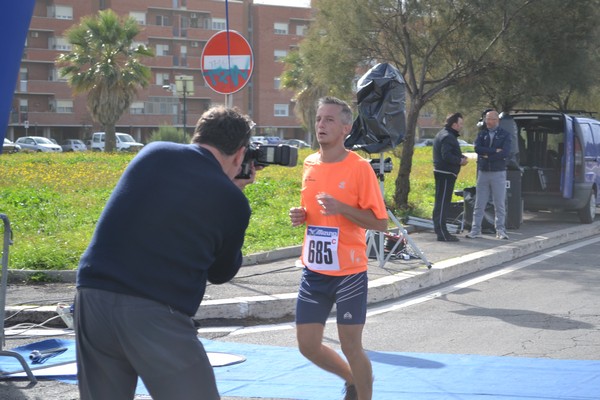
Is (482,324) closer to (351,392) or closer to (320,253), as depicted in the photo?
(351,392)

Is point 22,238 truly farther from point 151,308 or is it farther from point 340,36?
point 151,308

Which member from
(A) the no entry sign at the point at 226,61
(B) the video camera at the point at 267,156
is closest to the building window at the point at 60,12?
(A) the no entry sign at the point at 226,61

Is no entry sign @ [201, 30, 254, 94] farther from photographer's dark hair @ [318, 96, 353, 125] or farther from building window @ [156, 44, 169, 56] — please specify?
building window @ [156, 44, 169, 56]

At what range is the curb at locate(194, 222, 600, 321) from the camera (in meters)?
9.02

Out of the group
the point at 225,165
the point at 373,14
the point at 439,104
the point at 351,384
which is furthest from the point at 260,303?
the point at 439,104

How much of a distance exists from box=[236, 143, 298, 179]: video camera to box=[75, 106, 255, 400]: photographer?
1.43ft

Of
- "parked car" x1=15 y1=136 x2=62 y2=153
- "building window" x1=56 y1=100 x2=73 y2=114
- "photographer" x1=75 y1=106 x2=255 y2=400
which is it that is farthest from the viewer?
"building window" x1=56 y1=100 x2=73 y2=114

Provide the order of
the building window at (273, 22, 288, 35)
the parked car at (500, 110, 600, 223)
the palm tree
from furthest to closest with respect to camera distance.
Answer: the building window at (273, 22, 288, 35)
the palm tree
the parked car at (500, 110, 600, 223)

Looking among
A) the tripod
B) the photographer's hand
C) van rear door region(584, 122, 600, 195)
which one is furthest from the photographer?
van rear door region(584, 122, 600, 195)

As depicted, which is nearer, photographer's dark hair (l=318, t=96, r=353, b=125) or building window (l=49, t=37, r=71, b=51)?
photographer's dark hair (l=318, t=96, r=353, b=125)

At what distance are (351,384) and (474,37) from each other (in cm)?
1230

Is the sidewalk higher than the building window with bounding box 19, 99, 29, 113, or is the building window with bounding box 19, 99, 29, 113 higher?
the building window with bounding box 19, 99, 29, 113

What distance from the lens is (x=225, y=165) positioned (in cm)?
375

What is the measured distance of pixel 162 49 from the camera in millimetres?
77812
